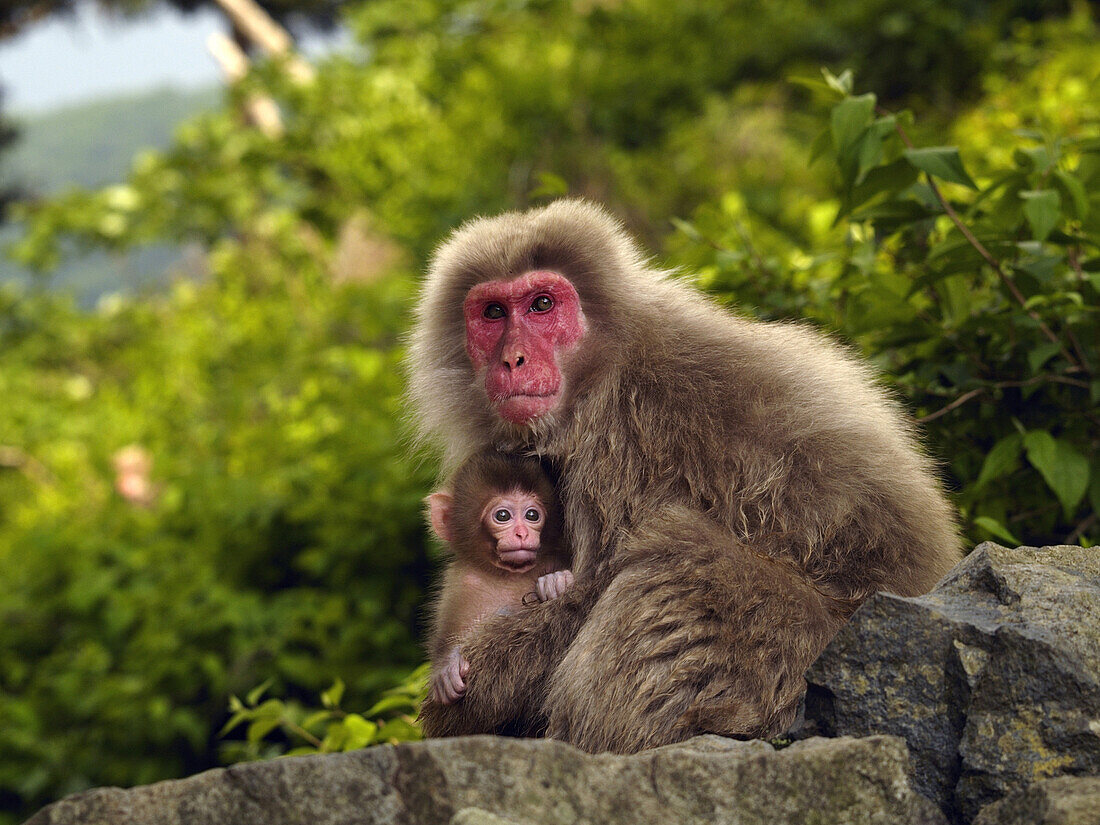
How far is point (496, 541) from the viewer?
293 cm

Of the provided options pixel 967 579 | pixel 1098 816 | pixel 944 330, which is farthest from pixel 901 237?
pixel 1098 816

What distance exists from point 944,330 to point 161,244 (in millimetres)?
10099

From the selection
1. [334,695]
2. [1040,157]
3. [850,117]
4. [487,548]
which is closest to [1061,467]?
[1040,157]

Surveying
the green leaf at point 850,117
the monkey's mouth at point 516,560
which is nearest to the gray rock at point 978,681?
the monkey's mouth at point 516,560

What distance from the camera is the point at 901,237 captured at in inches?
150

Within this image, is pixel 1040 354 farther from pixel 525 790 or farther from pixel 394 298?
pixel 394 298

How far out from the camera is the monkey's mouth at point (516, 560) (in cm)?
289

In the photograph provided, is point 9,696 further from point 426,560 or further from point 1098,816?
point 1098,816

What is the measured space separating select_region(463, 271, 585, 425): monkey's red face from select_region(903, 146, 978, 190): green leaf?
0.94 m

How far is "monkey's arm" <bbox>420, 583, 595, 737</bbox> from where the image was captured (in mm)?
2545

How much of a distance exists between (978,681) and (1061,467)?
1411mm

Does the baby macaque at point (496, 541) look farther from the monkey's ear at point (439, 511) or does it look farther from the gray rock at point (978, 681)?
the gray rock at point (978, 681)

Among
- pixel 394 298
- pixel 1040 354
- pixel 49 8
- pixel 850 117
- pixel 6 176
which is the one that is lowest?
pixel 1040 354

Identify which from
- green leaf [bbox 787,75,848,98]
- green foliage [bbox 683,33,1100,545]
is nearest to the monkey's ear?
green foliage [bbox 683,33,1100,545]
